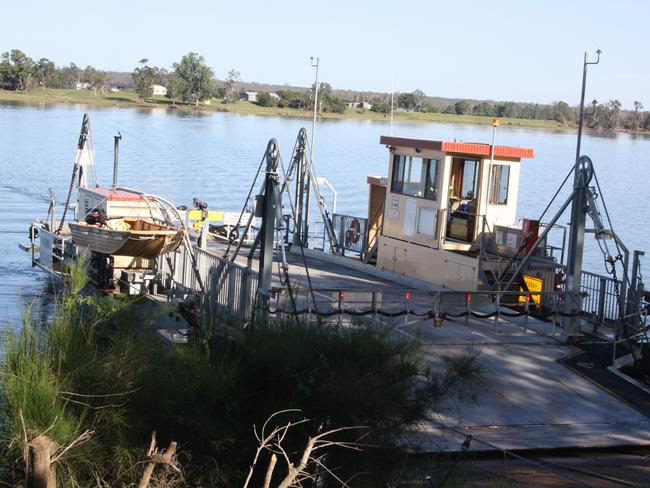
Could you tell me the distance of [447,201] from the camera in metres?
21.7

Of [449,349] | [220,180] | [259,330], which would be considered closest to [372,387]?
[259,330]


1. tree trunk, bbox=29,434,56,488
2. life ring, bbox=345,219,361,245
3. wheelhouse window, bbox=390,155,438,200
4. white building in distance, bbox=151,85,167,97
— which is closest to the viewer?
tree trunk, bbox=29,434,56,488

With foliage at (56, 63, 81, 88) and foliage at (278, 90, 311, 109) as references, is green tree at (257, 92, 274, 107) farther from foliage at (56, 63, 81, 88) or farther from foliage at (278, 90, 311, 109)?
foliage at (56, 63, 81, 88)

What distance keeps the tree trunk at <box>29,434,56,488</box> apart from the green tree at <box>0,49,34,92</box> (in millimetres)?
148725

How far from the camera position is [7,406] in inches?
307

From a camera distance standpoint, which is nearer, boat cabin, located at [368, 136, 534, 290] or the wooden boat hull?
boat cabin, located at [368, 136, 534, 290]

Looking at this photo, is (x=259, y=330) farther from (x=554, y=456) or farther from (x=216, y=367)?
(x=554, y=456)

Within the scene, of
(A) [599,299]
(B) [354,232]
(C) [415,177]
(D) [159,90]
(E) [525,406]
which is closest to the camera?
(E) [525,406]

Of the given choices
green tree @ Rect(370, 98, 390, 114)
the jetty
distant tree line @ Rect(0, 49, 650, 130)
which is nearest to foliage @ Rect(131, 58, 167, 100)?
distant tree line @ Rect(0, 49, 650, 130)

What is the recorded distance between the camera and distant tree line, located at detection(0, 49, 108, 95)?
14975 cm

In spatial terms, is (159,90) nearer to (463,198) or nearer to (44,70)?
(44,70)

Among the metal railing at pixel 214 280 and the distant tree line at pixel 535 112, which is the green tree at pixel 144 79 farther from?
the metal railing at pixel 214 280

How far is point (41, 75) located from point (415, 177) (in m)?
145

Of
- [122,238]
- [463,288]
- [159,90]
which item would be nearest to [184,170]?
[122,238]
